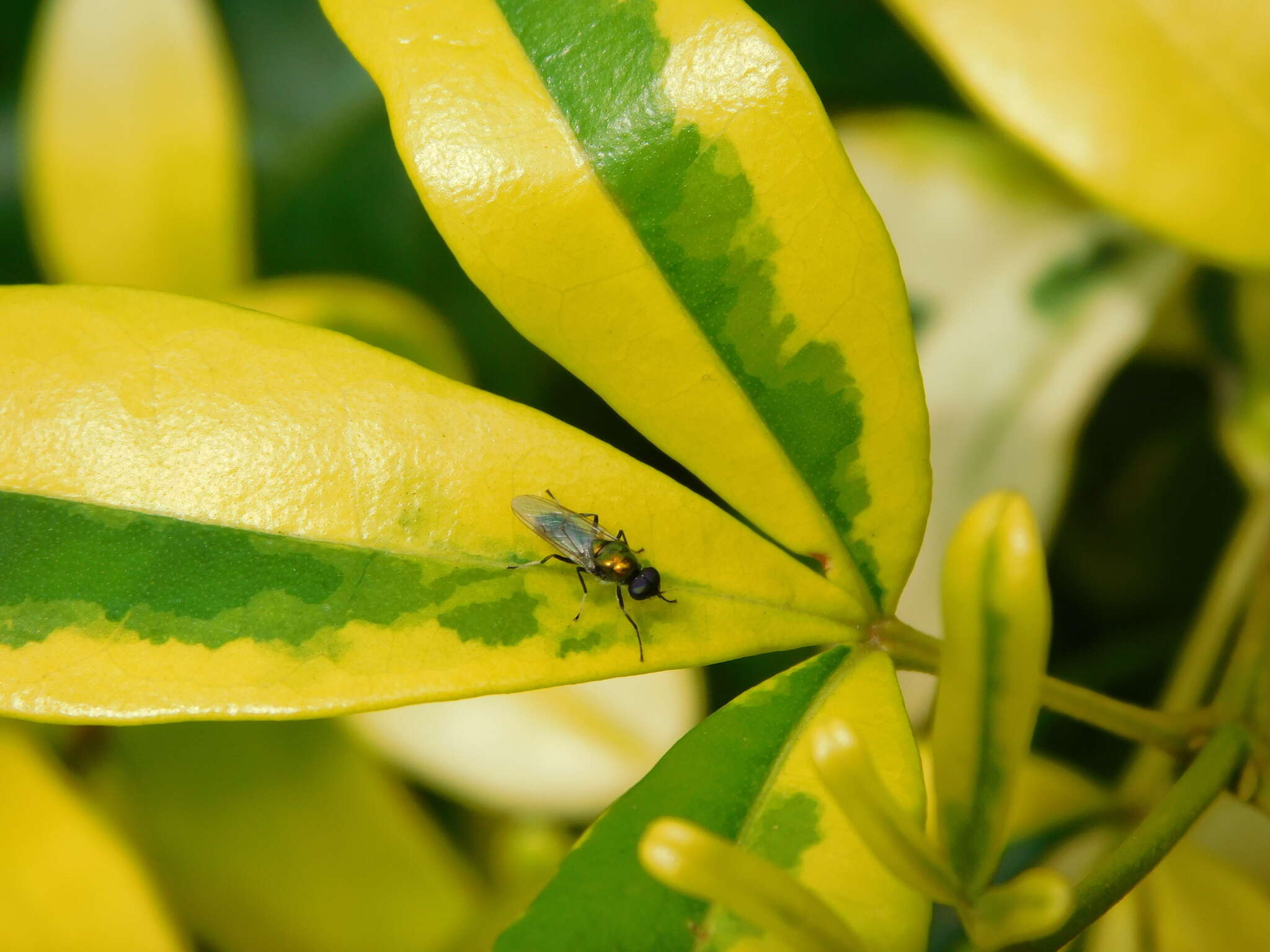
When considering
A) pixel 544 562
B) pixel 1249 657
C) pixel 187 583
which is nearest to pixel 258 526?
pixel 187 583

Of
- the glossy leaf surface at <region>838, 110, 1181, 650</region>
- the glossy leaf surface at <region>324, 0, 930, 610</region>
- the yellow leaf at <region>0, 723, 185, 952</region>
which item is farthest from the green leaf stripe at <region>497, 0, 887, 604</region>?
the yellow leaf at <region>0, 723, 185, 952</region>

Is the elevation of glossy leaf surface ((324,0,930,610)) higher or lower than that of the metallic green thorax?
higher

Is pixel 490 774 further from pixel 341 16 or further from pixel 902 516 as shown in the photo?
pixel 341 16

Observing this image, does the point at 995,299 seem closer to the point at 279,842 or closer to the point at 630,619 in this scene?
the point at 630,619

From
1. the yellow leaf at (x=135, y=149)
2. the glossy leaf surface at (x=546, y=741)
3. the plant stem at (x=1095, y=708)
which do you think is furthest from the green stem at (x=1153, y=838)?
the yellow leaf at (x=135, y=149)

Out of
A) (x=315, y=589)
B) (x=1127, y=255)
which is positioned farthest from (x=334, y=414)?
(x=1127, y=255)

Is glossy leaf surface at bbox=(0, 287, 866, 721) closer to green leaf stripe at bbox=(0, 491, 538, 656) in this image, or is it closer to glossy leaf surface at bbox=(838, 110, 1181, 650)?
green leaf stripe at bbox=(0, 491, 538, 656)
